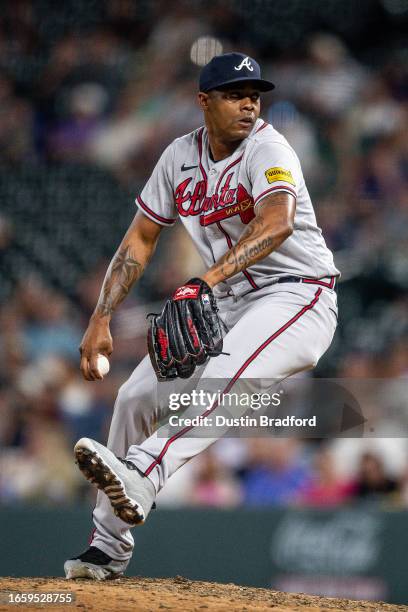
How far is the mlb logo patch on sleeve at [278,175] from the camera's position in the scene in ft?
9.93

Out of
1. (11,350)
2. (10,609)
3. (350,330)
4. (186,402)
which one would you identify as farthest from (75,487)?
(10,609)

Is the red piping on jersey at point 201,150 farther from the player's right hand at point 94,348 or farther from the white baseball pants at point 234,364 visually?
the player's right hand at point 94,348

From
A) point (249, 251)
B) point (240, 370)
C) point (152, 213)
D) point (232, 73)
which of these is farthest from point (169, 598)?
point (232, 73)

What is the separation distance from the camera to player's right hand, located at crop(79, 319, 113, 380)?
323cm

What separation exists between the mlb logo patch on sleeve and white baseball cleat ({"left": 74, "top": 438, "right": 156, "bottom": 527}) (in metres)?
1.06

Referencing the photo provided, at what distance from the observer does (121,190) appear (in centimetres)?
627

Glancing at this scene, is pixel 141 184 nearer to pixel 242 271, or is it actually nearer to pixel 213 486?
pixel 213 486

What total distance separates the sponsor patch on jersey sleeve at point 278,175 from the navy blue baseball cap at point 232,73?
1.20 ft

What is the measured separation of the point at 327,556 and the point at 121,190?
9.68 feet

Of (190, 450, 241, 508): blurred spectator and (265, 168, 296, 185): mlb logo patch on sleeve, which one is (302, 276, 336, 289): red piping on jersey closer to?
(265, 168, 296, 185): mlb logo patch on sleeve

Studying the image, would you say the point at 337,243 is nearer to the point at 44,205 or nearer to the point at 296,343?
the point at 44,205

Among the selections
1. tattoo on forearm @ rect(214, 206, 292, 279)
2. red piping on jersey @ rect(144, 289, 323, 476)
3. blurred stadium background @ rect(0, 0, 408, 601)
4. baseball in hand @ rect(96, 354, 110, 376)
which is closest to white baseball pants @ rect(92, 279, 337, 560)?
red piping on jersey @ rect(144, 289, 323, 476)

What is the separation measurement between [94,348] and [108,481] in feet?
2.39

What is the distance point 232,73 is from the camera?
322 cm
